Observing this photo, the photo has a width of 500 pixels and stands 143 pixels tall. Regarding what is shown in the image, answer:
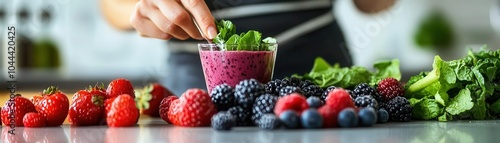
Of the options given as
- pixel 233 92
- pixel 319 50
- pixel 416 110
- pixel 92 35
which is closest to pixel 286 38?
pixel 319 50

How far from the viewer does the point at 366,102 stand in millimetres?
1471

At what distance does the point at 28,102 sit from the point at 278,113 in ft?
1.79

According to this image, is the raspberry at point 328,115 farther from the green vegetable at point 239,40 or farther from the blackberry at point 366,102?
the green vegetable at point 239,40

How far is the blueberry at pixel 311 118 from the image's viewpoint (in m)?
1.34

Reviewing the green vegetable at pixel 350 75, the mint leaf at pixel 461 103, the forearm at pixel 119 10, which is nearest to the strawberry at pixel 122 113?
the green vegetable at pixel 350 75

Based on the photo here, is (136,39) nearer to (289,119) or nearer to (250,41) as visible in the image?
(250,41)

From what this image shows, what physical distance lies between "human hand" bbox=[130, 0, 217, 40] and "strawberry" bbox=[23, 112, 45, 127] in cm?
40

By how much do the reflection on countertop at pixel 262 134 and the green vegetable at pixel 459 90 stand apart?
0.07 m

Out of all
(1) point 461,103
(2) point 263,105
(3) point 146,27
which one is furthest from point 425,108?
(3) point 146,27

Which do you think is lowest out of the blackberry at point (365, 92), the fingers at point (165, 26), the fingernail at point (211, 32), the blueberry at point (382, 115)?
the blueberry at point (382, 115)

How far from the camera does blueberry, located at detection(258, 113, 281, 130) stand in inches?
52.0

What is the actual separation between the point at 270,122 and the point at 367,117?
0.19 m

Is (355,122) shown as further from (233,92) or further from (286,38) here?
(286,38)

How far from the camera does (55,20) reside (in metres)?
3.95
